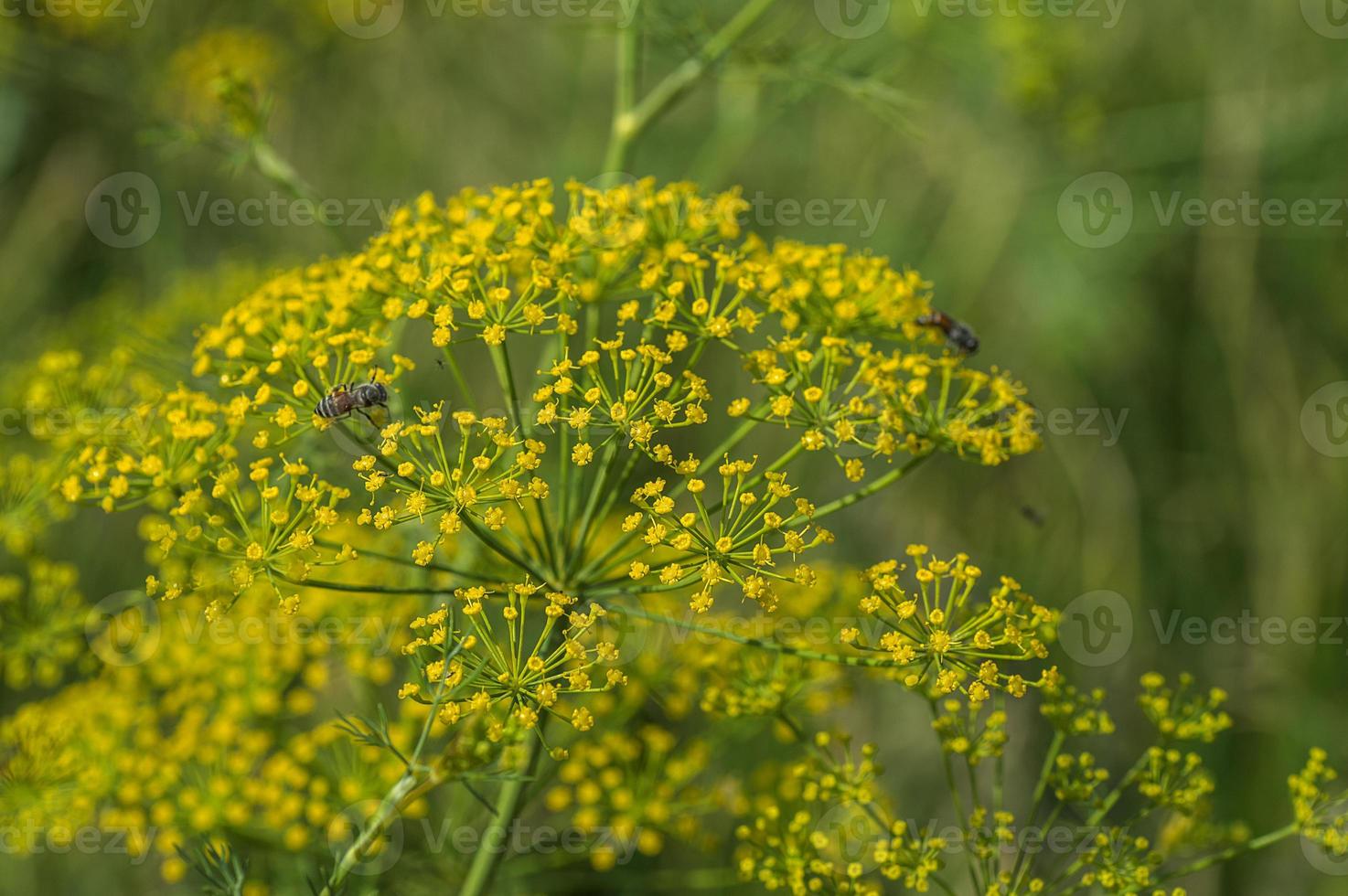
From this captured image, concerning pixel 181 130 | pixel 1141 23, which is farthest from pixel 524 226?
pixel 1141 23

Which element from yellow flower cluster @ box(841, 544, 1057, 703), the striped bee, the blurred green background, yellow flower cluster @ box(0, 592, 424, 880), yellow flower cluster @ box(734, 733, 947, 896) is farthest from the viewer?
the blurred green background

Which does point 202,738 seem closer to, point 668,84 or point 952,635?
point 952,635

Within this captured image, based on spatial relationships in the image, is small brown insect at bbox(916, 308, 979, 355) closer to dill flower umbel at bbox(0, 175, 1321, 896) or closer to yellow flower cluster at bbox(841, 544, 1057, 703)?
dill flower umbel at bbox(0, 175, 1321, 896)

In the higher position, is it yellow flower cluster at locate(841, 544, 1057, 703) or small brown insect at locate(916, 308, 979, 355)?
small brown insect at locate(916, 308, 979, 355)

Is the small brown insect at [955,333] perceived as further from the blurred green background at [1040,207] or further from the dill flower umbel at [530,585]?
the blurred green background at [1040,207]

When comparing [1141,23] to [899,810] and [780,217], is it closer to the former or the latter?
[780,217]

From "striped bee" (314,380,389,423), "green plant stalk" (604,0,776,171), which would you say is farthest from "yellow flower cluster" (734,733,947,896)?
"green plant stalk" (604,0,776,171)
